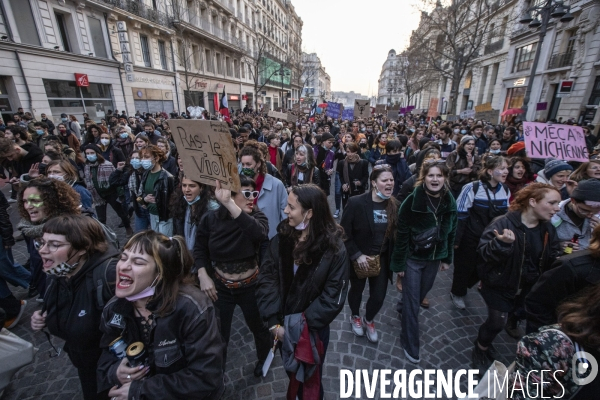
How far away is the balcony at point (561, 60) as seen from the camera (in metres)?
17.2

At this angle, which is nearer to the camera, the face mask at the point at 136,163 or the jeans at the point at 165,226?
the jeans at the point at 165,226

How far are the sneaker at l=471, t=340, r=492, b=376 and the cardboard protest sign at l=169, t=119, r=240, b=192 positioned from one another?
3.13 m

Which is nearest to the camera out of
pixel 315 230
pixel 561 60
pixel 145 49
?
pixel 315 230

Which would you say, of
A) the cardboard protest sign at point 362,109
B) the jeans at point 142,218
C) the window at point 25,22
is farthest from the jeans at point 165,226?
the window at point 25,22

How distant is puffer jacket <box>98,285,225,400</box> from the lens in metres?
1.57

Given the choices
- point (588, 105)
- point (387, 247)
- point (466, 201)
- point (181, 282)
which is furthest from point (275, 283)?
point (588, 105)

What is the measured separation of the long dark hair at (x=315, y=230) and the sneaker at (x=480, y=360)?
2.34 meters

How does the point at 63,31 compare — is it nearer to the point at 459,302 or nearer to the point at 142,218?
the point at 142,218

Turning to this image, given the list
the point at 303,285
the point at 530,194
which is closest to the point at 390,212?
the point at 530,194

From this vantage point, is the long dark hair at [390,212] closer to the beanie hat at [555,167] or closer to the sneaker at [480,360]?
the sneaker at [480,360]

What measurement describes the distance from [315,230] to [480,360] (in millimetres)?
2554

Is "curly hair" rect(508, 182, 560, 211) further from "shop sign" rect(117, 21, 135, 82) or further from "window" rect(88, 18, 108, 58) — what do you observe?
"window" rect(88, 18, 108, 58)

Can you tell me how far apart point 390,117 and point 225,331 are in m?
18.5

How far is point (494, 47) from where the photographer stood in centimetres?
2809
